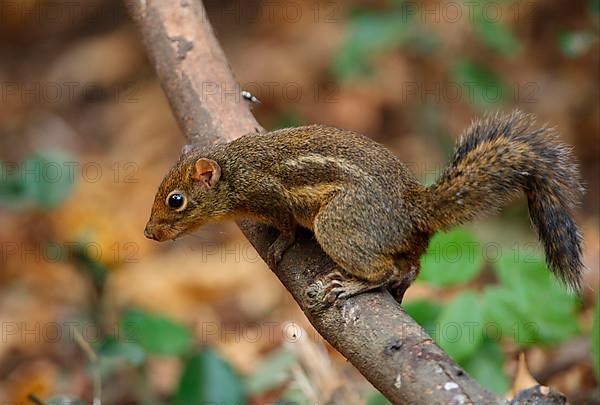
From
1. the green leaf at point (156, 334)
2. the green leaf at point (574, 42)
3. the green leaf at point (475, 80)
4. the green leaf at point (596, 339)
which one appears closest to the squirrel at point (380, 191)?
the green leaf at point (596, 339)

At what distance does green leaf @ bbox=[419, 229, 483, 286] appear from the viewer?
3.53 meters

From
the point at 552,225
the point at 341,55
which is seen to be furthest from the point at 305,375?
the point at 341,55

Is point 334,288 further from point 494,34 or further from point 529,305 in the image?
point 494,34

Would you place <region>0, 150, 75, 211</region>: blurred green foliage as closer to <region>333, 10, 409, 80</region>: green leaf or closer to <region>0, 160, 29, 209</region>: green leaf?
<region>0, 160, 29, 209</region>: green leaf

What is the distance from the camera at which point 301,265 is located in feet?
10.5

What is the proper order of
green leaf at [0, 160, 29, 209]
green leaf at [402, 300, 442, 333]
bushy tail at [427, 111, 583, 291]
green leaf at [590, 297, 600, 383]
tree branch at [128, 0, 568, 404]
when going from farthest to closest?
green leaf at [0, 160, 29, 209]
green leaf at [402, 300, 442, 333]
green leaf at [590, 297, 600, 383]
bushy tail at [427, 111, 583, 291]
tree branch at [128, 0, 568, 404]

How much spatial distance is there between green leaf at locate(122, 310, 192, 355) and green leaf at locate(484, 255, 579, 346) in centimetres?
132

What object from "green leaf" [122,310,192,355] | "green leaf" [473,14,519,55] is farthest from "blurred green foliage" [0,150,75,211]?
"green leaf" [473,14,519,55]

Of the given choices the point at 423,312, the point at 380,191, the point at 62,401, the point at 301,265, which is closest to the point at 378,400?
the point at 423,312

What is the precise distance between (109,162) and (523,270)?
Result: 4.79m

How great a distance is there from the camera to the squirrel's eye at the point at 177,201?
11.9 ft

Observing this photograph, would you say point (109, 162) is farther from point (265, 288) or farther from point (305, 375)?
point (305, 375)

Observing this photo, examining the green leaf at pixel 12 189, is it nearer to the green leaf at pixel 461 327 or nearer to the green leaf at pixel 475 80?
the green leaf at pixel 461 327

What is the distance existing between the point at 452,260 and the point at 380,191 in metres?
0.53
